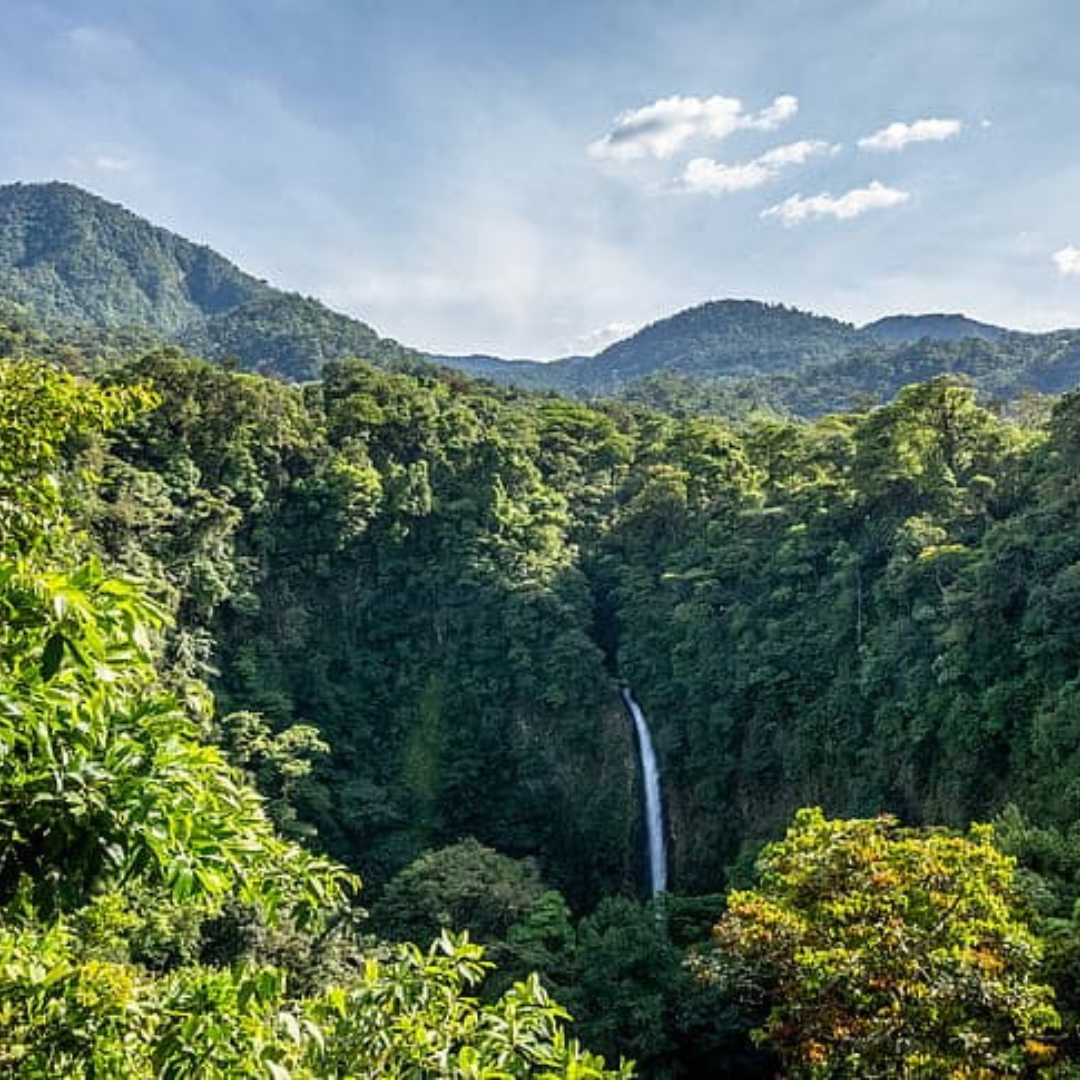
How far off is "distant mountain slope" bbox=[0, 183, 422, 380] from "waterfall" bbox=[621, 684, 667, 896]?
178 feet

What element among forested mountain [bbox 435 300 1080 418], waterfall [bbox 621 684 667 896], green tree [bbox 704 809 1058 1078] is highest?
forested mountain [bbox 435 300 1080 418]

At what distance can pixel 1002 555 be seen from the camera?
14805 millimetres

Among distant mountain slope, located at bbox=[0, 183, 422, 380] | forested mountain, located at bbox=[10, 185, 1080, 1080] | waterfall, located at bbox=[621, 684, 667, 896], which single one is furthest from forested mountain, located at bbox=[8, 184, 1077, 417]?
waterfall, located at bbox=[621, 684, 667, 896]

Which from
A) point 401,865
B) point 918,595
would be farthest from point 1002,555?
point 401,865

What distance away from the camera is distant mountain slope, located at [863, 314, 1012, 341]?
11488 cm

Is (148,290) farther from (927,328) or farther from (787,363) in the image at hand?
(927,328)

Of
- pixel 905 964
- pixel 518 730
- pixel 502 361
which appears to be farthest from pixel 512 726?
pixel 502 361

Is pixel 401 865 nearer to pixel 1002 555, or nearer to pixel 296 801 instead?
pixel 296 801

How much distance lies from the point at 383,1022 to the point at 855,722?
17.5 meters

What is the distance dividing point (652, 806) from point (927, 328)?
11696 cm

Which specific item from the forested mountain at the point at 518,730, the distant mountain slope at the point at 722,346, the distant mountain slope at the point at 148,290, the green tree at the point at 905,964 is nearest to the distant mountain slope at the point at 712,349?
the distant mountain slope at the point at 722,346

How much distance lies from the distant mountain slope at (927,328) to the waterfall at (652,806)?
106 m

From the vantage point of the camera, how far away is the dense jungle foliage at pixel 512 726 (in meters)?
1.95

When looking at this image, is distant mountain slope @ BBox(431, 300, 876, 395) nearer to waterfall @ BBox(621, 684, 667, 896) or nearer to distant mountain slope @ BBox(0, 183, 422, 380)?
distant mountain slope @ BBox(0, 183, 422, 380)
